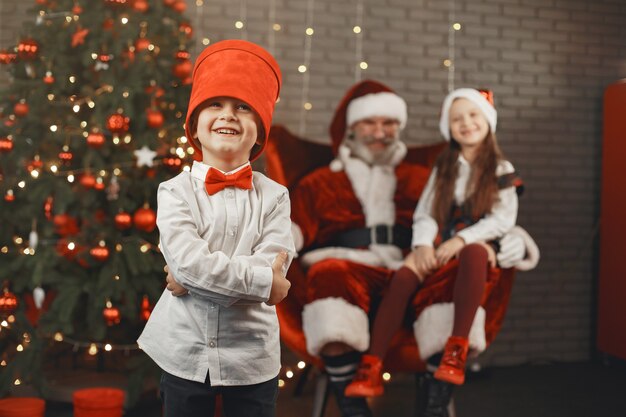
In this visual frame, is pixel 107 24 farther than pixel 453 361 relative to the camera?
Yes

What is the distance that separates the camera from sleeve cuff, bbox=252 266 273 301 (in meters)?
1.50

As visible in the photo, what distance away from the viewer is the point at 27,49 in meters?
3.19

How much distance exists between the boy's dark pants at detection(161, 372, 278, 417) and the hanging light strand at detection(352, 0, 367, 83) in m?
2.84

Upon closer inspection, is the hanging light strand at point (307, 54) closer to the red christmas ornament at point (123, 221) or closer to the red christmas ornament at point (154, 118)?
the red christmas ornament at point (154, 118)

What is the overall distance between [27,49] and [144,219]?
93cm

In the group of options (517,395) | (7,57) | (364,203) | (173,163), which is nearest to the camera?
(173,163)

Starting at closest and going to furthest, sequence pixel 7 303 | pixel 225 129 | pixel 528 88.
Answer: pixel 225 129
pixel 7 303
pixel 528 88

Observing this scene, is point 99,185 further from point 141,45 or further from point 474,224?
point 474,224

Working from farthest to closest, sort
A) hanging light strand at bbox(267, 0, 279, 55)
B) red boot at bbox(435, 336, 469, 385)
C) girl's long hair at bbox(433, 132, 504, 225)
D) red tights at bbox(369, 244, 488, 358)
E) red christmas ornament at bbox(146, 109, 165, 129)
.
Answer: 1. hanging light strand at bbox(267, 0, 279, 55)
2. red christmas ornament at bbox(146, 109, 165, 129)
3. girl's long hair at bbox(433, 132, 504, 225)
4. red tights at bbox(369, 244, 488, 358)
5. red boot at bbox(435, 336, 469, 385)

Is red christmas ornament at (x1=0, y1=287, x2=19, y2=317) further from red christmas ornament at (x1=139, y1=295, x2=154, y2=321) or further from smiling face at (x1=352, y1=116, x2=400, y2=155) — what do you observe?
smiling face at (x1=352, y1=116, x2=400, y2=155)

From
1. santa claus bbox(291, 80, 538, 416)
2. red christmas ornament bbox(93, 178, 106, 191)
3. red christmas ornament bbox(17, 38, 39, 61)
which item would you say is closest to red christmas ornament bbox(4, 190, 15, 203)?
red christmas ornament bbox(93, 178, 106, 191)

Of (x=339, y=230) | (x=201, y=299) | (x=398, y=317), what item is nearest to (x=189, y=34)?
(x=339, y=230)

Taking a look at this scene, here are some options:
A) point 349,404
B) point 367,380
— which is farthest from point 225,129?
point 349,404

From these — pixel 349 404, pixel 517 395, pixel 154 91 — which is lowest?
pixel 517 395
